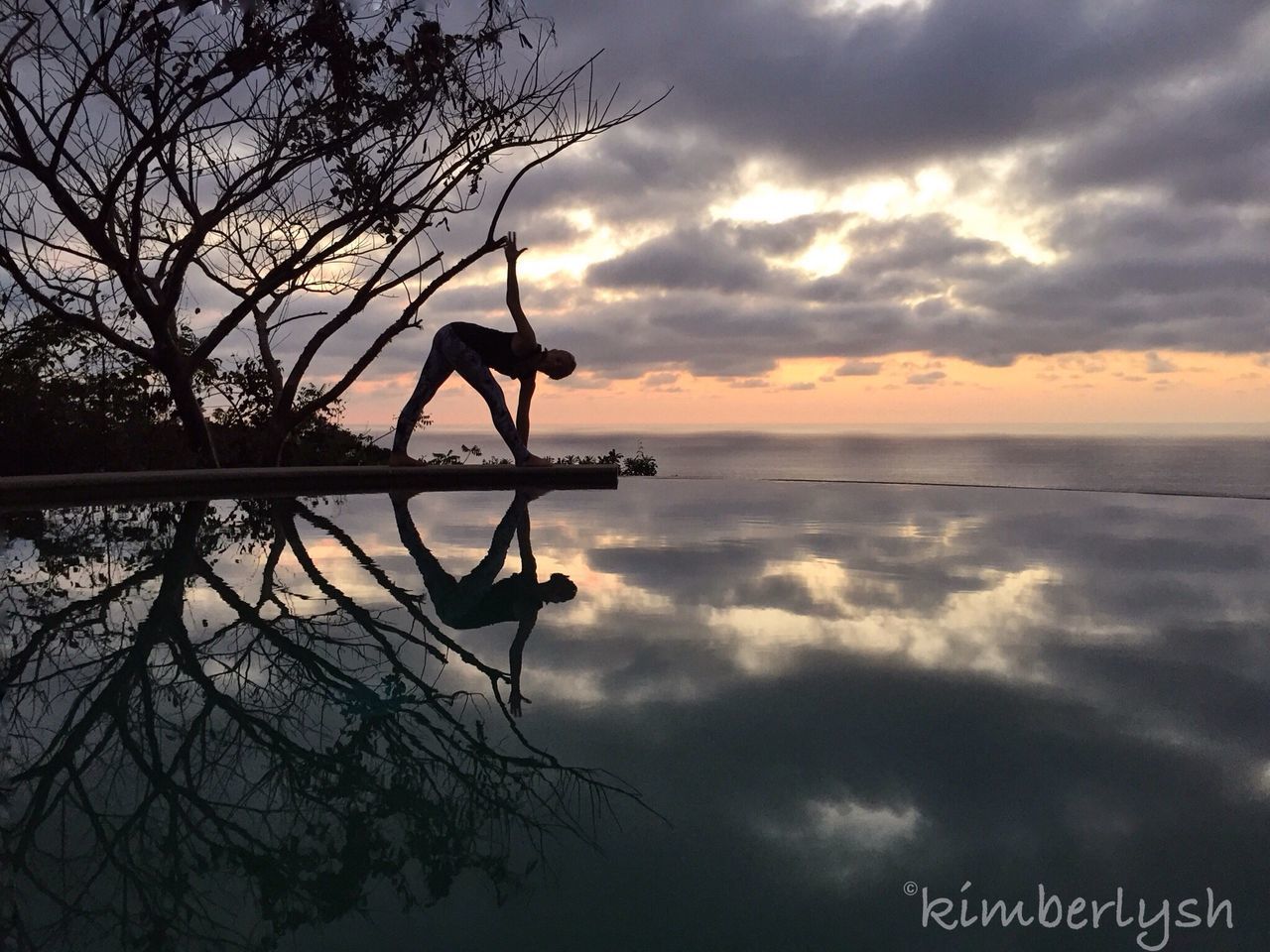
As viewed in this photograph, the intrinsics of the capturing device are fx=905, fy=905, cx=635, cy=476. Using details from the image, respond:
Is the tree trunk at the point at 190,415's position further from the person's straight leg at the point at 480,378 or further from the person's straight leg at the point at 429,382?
the person's straight leg at the point at 480,378

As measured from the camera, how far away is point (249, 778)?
2656 millimetres

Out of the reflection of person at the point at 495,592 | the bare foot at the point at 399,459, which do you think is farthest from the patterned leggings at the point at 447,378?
the reflection of person at the point at 495,592

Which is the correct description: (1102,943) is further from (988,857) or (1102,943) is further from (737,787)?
(737,787)

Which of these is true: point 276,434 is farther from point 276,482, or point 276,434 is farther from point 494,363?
point 494,363

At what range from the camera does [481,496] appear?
1045 centimetres

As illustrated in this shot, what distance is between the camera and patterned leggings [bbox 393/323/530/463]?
10.1m

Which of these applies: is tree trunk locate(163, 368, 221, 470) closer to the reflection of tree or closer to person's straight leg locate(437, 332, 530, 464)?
person's straight leg locate(437, 332, 530, 464)

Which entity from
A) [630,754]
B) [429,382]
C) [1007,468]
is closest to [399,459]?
[429,382]

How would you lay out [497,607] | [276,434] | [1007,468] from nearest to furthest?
1. [497,607]
2. [276,434]
3. [1007,468]

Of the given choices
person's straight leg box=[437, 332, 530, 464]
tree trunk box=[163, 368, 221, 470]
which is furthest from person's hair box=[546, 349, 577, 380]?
tree trunk box=[163, 368, 221, 470]

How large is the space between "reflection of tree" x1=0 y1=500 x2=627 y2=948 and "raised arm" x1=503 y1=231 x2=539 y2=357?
18.4ft

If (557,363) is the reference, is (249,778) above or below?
below

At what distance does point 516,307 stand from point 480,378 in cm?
98

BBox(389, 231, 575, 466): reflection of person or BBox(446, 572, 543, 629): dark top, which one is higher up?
BBox(389, 231, 575, 466): reflection of person
